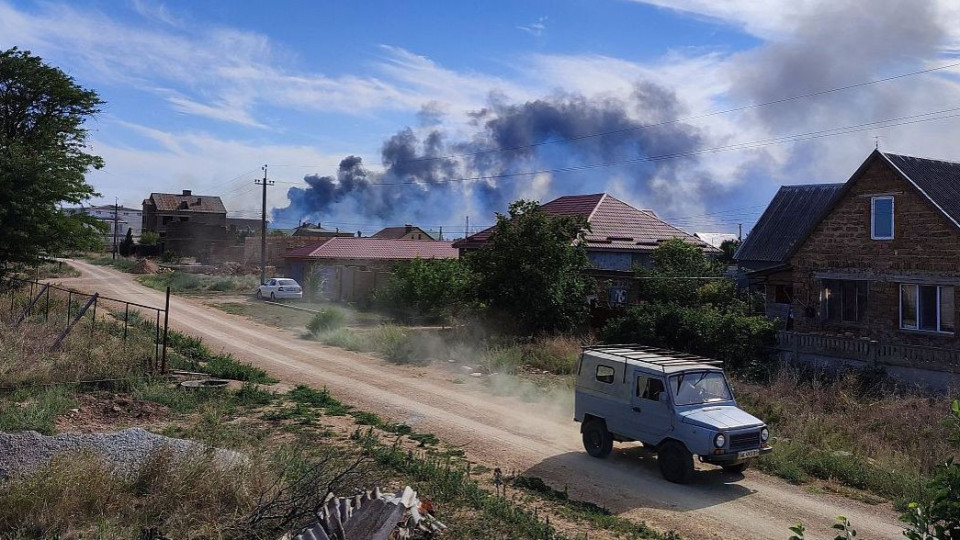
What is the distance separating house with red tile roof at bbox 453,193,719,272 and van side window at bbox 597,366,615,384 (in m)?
18.3

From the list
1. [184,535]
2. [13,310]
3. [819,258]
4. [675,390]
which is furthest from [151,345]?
[819,258]

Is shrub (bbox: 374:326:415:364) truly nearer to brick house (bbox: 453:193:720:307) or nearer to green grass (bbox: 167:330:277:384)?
green grass (bbox: 167:330:277:384)

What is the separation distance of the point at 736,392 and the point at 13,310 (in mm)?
21579

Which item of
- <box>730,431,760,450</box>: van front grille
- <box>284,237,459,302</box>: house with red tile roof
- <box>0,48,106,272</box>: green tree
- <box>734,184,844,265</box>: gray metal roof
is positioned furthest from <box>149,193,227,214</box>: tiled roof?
<box>730,431,760,450</box>: van front grille

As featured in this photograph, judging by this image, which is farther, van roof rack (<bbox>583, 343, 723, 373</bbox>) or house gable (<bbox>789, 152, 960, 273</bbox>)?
house gable (<bbox>789, 152, 960, 273</bbox>)

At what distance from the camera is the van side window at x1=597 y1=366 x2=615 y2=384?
496 inches

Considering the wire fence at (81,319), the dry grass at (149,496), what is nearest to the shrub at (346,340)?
the wire fence at (81,319)

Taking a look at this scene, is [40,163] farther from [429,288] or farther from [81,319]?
[429,288]

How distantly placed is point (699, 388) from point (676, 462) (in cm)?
135

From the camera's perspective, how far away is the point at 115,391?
15.8m

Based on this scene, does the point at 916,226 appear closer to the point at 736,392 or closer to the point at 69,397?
the point at 736,392

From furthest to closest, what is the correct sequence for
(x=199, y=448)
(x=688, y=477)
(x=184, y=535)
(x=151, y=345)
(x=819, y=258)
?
(x=819, y=258), (x=151, y=345), (x=688, y=477), (x=199, y=448), (x=184, y=535)

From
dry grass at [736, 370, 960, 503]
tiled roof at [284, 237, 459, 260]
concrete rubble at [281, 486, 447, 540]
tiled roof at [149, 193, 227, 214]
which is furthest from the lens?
tiled roof at [149, 193, 227, 214]

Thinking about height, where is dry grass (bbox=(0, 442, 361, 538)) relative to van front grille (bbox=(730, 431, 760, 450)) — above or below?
below
